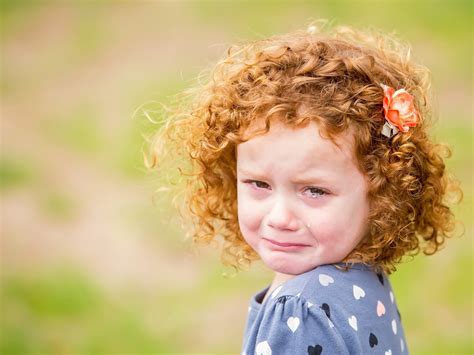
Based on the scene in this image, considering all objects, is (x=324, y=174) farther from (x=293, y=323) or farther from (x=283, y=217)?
(x=293, y=323)

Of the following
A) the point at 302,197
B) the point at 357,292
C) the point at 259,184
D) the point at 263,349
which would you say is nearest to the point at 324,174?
the point at 302,197

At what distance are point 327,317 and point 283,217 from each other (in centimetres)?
28

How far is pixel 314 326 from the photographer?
2.15 metres

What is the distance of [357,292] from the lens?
2.31 meters

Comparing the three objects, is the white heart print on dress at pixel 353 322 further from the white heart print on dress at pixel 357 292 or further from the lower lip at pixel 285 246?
the lower lip at pixel 285 246

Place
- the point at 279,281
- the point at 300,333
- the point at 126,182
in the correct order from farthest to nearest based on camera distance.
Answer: the point at 126,182 → the point at 279,281 → the point at 300,333

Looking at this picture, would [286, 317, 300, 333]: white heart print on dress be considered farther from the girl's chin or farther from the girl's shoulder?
the girl's chin

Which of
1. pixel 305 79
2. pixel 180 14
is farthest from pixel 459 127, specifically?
pixel 305 79

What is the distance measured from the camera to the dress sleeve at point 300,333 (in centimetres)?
213

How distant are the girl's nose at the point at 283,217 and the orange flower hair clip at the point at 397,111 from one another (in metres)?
0.34

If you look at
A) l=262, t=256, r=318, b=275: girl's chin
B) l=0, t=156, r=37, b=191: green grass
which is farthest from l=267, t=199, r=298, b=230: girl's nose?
l=0, t=156, r=37, b=191: green grass

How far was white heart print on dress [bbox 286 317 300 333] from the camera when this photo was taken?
2145mm

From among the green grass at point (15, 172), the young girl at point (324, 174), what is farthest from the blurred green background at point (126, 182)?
the young girl at point (324, 174)

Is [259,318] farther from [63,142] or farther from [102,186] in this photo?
[63,142]
